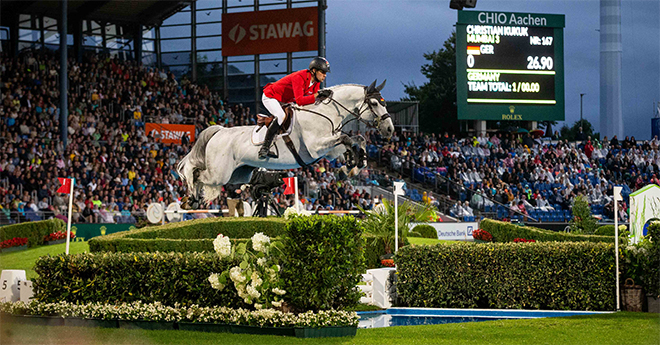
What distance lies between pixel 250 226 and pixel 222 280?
575 centimetres

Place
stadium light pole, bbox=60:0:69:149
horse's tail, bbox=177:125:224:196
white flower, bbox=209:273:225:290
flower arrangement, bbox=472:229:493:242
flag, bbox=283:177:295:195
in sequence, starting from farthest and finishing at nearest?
stadium light pole, bbox=60:0:69:149 < flower arrangement, bbox=472:229:493:242 < flag, bbox=283:177:295:195 < horse's tail, bbox=177:125:224:196 < white flower, bbox=209:273:225:290

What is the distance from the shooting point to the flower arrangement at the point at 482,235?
17.5 m

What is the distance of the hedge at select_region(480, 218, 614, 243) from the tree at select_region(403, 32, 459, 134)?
25.5m

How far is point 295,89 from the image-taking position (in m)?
8.02

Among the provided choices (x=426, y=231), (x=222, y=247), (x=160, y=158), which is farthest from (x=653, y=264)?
(x=160, y=158)

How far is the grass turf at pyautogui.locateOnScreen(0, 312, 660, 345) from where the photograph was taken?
6633 millimetres

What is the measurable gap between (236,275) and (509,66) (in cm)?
2270

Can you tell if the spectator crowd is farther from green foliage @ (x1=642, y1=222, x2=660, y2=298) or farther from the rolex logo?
green foliage @ (x1=642, y1=222, x2=660, y2=298)

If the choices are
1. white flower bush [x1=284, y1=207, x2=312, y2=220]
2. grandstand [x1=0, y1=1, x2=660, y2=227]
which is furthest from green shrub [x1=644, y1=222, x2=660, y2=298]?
grandstand [x1=0, y1=1, x2=660, y2=227]

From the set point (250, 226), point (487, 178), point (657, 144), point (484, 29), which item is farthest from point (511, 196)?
point (250, 226)

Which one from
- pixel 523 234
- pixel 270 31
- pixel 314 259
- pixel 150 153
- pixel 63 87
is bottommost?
pixel 523 234

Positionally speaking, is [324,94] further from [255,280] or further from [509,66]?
[509,66]

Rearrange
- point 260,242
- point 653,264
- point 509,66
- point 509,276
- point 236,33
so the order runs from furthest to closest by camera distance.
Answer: point 236,33
point 509,66
point 509,276
point 653,264
point 260,242

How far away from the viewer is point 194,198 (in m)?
9.35
